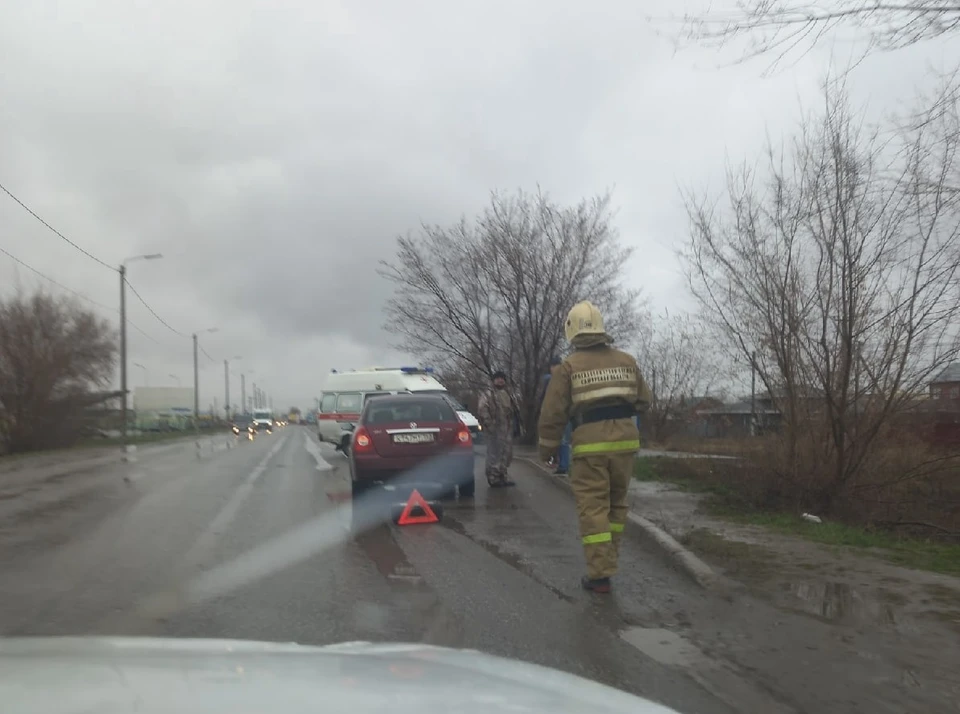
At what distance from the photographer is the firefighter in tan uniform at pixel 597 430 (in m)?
7.00

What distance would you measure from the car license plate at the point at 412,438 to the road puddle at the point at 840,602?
6.36 m

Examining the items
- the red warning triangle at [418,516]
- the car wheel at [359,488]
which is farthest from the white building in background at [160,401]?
the red warning triangle at [418,516]

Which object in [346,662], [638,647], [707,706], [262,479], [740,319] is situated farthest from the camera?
[262,479]

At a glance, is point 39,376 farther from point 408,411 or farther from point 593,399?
point 593,399

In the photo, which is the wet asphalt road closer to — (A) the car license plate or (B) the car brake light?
(B) the car brake light

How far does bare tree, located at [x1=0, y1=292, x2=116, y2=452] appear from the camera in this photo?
33188mm

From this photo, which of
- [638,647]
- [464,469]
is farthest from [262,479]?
[638,647]

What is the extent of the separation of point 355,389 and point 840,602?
19.7 metres

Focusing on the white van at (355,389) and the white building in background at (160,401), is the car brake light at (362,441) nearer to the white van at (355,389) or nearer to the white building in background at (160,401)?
the white van at (355,389)

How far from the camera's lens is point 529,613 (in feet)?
21.1

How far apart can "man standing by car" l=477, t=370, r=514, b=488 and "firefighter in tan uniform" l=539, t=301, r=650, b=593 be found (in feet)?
21.7

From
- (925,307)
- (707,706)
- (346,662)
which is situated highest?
(925,307)

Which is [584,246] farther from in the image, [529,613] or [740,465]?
[529,613]

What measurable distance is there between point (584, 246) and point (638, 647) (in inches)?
766
